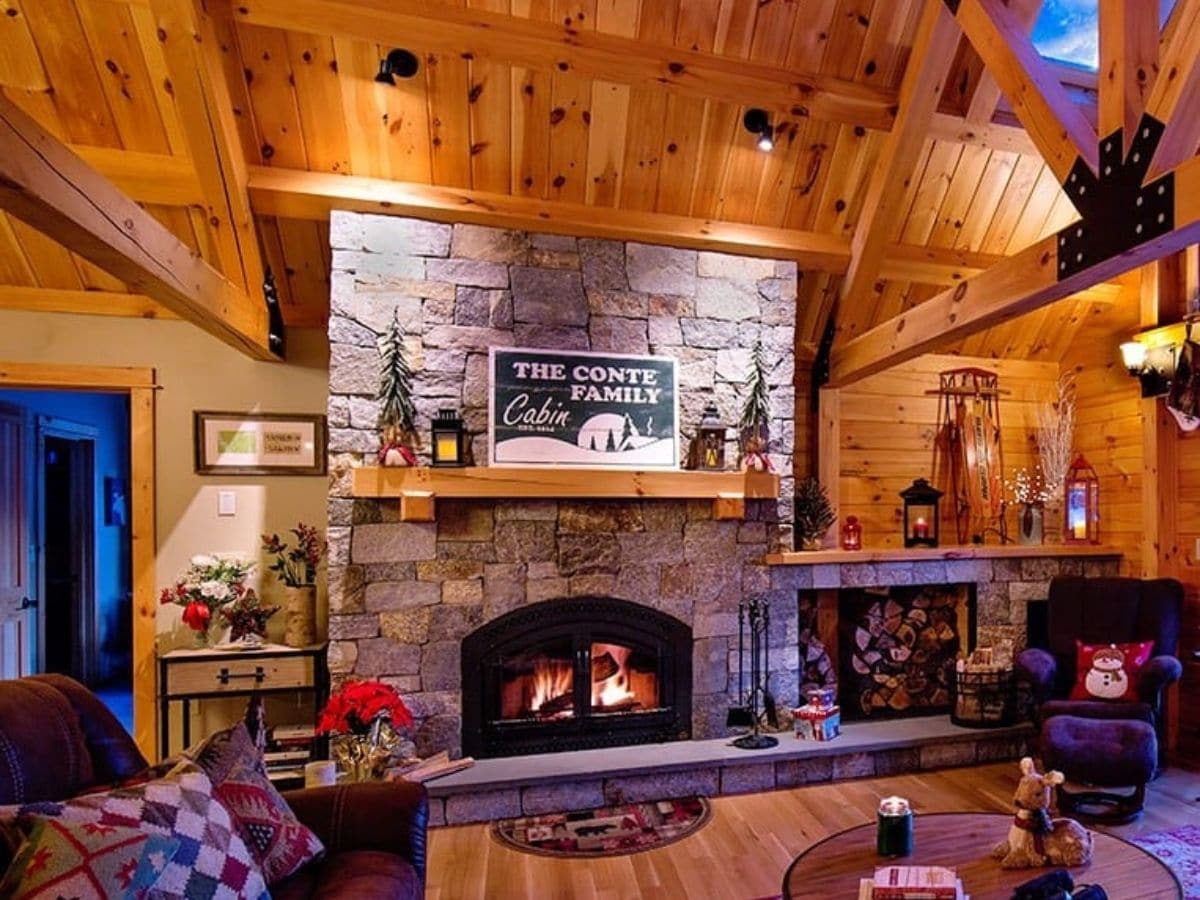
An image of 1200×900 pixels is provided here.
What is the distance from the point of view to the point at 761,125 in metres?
3.36

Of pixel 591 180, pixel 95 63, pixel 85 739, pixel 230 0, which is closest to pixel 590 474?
pixel 591 180

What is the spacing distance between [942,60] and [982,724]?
3361 mm

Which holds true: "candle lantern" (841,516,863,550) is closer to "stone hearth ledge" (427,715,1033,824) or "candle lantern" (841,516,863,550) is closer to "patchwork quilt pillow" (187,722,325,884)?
"stone hearth ledge" (427,715,1033,824)

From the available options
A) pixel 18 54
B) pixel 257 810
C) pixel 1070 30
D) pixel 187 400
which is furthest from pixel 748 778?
pixel 18 54

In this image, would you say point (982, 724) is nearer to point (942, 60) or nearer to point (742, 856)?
point (742, 856)

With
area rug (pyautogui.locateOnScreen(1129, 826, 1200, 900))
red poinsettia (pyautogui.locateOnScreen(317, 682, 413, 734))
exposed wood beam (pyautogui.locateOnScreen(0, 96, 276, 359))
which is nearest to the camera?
exposed wood beam (pyautogui.locateOnScreen(0, 96, 276, 359))

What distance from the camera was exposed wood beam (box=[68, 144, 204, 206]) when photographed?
324 cm

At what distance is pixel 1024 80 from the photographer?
8.54 feet

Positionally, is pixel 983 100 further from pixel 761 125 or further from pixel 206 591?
pixel 206 591

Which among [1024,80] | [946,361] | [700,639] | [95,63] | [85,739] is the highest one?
[95,63]

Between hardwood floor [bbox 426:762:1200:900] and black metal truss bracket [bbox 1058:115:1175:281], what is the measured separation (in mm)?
1861

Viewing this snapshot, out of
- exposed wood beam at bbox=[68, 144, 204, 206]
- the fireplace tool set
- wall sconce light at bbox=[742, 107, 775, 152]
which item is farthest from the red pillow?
exposed wood beam at bbox=[68, 144, 204, 206]

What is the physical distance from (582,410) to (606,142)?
131 centimetres

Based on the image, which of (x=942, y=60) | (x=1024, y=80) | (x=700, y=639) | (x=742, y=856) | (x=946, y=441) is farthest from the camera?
(x=946, y=441)
